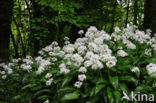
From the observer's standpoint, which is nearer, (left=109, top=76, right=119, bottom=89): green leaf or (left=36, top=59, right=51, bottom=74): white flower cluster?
(left=109, top=76, right=119, bottom=89): green leaf

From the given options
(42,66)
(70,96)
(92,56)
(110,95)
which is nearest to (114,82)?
(110,95)

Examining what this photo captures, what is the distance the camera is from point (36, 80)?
4125 mm

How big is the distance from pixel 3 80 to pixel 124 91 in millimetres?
3504

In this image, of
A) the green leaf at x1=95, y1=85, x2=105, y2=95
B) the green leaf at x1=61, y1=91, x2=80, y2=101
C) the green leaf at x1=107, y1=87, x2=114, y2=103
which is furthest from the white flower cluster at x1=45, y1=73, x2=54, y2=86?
the green leaf at x1=107, y1=87, x2=114, y2=103

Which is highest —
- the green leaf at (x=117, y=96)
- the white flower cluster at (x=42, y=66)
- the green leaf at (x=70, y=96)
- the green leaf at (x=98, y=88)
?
the white flower cluster at (x=42, y=66)

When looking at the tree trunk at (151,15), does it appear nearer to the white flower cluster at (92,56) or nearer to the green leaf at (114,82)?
the white flower cluster at (92,56)

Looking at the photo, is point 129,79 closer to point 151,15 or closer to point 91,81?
point 91,81

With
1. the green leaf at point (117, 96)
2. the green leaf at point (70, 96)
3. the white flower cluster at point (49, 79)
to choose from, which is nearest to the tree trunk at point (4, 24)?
the white flower cluster at point (49, 79)

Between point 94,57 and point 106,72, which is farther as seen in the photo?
point 106,72

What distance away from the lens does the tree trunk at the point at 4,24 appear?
6136 mm

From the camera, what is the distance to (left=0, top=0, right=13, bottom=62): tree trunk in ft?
20.1

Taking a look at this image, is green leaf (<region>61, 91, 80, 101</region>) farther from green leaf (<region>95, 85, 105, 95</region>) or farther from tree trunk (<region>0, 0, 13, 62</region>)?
tree trunk (<region>0, 0, 13, 62</region>)

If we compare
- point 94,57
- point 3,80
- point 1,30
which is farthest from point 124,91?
point 1,30

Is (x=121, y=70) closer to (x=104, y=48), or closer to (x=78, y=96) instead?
(x=104, y=48)
